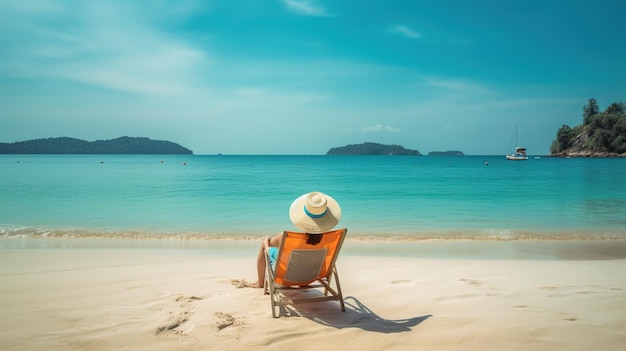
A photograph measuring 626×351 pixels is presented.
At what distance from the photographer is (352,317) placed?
3969 mm

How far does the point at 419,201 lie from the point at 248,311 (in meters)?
14.3

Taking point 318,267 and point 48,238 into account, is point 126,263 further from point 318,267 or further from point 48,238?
point 48,238

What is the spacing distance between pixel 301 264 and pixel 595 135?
109301 mm

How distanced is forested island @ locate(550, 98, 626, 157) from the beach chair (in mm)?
105221

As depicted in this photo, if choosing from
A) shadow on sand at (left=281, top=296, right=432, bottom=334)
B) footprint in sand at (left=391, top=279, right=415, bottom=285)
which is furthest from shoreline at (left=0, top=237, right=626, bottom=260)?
shadow on sand at (left=281, top=296, right=432, bottom=334)

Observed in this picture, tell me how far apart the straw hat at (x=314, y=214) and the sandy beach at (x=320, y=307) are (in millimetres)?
897

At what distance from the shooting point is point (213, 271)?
5762 mm

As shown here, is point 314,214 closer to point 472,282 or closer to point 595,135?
point 472,282

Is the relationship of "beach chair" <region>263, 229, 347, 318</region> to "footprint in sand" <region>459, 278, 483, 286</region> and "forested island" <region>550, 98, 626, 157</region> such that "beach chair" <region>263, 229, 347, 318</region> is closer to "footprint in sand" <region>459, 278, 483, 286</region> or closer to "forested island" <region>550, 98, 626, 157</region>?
"footprint in sand" <region>459, 278, 483, 286</region>

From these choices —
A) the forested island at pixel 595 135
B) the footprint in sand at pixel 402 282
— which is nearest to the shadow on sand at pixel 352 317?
the footprint in sand at pixel 402 282

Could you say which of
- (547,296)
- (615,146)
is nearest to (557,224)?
(547,296)

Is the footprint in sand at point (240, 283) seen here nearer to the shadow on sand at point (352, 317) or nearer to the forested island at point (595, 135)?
the shadow on sand at point (352, 317)

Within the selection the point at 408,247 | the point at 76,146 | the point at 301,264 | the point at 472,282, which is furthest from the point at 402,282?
the point at 76,146

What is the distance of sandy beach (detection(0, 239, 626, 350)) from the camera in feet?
10.8
